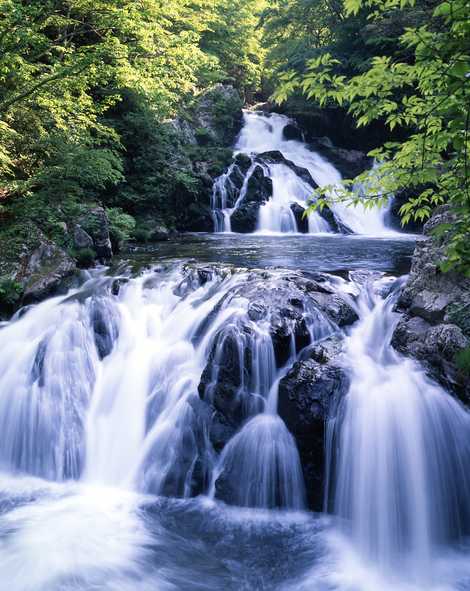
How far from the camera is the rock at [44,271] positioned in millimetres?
7222

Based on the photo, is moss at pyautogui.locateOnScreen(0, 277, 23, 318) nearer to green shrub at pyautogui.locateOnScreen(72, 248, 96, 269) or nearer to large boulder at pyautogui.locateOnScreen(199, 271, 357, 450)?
green shrub at pyautogui.locateOnScreen(72, 248, 96, 269)

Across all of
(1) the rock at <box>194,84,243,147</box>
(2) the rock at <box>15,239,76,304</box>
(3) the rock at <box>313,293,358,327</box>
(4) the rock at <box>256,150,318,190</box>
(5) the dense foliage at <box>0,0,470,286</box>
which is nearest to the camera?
(5) the dense foliage at <box>0,0,470,286</box>

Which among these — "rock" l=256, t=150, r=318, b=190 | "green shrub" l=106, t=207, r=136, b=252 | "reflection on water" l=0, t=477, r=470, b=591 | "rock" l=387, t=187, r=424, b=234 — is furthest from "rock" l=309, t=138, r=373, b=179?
"reflection on water" l=0, t=477, r=470, b=591

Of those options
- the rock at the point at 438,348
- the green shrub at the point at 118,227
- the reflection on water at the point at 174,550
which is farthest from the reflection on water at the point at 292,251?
the reflection on water at the point at 174,550

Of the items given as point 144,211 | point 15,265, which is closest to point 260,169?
point 144,211

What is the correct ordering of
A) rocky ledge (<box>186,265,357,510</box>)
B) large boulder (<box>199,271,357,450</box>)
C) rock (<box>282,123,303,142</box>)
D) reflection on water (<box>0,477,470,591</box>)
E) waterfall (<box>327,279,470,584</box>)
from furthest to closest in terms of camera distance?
rock (<box>282,123,303,142</box>) → large boulder (<box>199,271,357,450</box>) → rocky ledge (<box>186,265,357,510</box>) → waterfall (<box>327,279,470,584</box>) → reflection on water (<box>0,477,470,591</box>)

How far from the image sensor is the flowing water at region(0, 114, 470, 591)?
3.79 m

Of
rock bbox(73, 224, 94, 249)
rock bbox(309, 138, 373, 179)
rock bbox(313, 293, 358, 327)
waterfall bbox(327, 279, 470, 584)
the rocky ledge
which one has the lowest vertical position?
waterfall bbox(327, 279, 470, 584)

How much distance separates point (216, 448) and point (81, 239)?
5.54 metres

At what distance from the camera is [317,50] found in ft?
63.5

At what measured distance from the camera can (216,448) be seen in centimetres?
491

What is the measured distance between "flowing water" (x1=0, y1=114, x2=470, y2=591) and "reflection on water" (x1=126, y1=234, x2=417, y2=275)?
134 cm

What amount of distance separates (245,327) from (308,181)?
1252 cm

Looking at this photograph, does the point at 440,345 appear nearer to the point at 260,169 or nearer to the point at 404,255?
the point at 404,255
